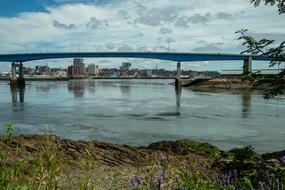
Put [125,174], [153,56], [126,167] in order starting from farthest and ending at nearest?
1. [153,56]
2. [126,167]
3. [125,174]

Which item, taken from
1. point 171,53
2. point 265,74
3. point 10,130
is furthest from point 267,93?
point 171,53

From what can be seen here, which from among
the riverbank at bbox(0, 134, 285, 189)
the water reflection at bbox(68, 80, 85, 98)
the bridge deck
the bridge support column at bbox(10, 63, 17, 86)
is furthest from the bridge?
the riverbank at bbox(0, 134, 285, 189)

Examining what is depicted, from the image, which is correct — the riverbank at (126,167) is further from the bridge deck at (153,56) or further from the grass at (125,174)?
the bridge deck at (153,56)

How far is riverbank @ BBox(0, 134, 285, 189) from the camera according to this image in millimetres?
3811

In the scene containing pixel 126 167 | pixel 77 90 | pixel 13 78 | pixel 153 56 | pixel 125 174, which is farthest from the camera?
pixel 13 78

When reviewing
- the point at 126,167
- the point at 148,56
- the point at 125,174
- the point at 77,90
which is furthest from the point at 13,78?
the point at 125,174

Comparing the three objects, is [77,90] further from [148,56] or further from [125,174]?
[125,174]

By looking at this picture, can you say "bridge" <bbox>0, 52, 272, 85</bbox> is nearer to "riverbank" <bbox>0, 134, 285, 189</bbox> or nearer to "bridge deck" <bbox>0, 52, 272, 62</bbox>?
"bridge deck" <bbox>0, 52, 272, 62</bbox>

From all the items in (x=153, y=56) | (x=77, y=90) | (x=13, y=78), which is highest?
(x=153, y=56)

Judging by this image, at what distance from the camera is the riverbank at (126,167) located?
381 centimetres

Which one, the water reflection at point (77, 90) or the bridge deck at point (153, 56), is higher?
the bridge deck at point (153, 56)

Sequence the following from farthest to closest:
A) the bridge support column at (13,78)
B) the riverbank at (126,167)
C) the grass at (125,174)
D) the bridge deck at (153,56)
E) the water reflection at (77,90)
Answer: the bridge support column at (13,78) < the bridge deck at (153,56) < the water reflection at (77,90) < the riverbank at (126,167) < the grass at (125,174)

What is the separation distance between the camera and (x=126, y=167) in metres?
10.4

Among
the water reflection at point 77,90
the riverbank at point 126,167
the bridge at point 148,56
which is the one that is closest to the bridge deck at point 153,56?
the bridge at point 148,56
